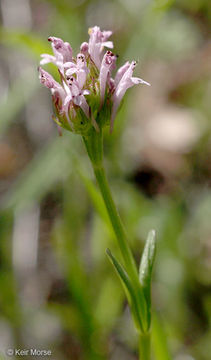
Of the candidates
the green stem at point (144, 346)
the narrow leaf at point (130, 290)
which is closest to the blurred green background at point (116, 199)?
the green stem at point (144, 346)

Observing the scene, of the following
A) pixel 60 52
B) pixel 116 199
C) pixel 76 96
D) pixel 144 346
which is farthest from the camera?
pixel 116 199

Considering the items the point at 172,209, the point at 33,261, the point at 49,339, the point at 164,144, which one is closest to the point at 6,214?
the point at 33,261

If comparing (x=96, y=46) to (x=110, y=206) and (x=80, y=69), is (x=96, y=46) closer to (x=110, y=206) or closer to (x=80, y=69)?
(x=80, y=69)

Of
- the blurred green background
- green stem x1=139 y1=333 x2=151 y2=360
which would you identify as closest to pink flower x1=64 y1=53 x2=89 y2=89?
the blurred green background

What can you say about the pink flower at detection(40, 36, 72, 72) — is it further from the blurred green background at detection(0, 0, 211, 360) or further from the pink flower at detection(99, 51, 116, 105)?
the blurred green background at detection(0, 0, 211, 360)

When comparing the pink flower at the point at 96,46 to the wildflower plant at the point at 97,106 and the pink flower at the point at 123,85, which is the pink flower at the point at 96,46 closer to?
the wildflower plant at the point at 97,106

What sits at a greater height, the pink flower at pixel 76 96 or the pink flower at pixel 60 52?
the pink flower at pixel 60 52

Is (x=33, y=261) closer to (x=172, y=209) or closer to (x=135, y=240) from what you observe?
(x=135, y=240)

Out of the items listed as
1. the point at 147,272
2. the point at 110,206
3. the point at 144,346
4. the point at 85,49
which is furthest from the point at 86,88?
the point at 144,346
